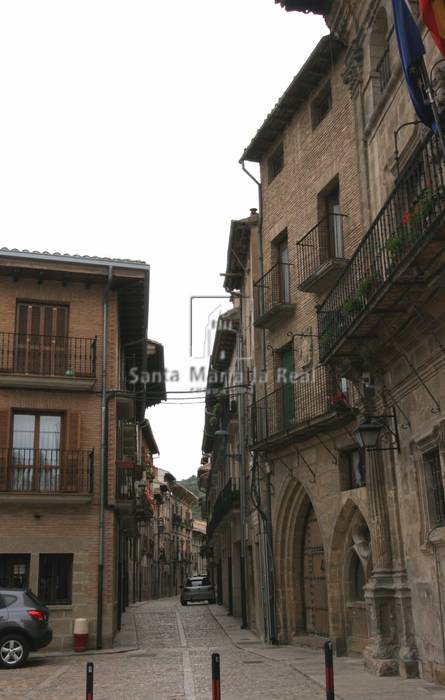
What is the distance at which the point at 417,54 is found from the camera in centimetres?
1098

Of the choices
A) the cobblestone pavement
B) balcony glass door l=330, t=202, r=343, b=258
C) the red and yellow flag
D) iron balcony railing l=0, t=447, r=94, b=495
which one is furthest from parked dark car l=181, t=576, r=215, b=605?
the red and yellow flag

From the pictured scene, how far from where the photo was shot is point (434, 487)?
40.0 feet

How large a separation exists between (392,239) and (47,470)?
43.4 ft

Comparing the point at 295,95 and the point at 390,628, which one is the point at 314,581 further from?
the point at 295,95

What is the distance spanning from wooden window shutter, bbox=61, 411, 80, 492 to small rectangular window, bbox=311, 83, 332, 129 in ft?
32.2

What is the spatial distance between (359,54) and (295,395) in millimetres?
7797

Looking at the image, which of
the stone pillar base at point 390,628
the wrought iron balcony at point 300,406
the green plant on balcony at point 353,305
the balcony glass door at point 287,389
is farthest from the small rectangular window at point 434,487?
the balcony glass door at point 287,389

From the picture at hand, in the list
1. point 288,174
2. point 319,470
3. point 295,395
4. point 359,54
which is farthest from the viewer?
point 288,174

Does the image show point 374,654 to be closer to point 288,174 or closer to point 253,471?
point 253,471

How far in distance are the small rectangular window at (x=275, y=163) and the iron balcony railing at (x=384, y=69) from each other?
21.7 feet

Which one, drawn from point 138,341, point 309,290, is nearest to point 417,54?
point 309,290

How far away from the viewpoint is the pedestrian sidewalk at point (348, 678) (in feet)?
35.6

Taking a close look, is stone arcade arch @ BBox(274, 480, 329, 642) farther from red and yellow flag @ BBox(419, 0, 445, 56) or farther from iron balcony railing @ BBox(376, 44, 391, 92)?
red and yellow flag @ BBox(419, 0, 445, 56)

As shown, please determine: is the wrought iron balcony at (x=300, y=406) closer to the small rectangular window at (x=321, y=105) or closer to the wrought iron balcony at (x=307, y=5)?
the small rectangular window at (x=321, y=105)
